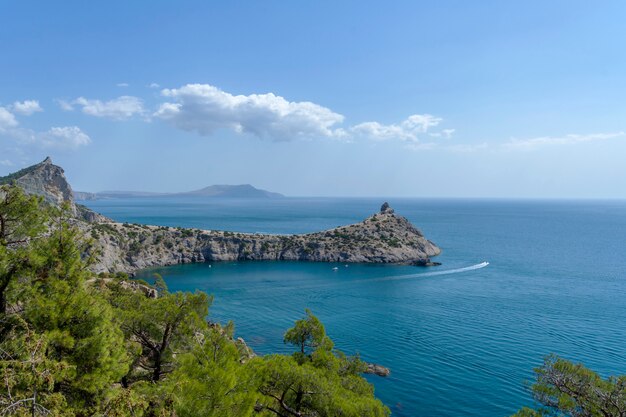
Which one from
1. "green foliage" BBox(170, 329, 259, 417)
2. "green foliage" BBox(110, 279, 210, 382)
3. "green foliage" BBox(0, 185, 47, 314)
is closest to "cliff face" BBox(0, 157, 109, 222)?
"green foliage" BBox(110, 279, 210, 382)

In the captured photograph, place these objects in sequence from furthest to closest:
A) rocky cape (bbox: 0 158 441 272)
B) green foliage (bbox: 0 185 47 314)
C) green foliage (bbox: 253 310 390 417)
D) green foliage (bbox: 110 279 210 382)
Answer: rocky cape (bbox: 0 158 441 272) < green foliage (bbox: 110 279 210 382) < green foliage (bbox: 253 310 390 417) < green foliage (bbox: 0 185 47 314)

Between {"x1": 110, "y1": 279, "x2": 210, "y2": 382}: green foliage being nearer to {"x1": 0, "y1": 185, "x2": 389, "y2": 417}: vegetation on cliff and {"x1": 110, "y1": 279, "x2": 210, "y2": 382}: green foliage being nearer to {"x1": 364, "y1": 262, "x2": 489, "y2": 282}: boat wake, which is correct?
{"x1": 0, "y1": 185, "x2": 389, "y2": 417}: vegetation on cliff

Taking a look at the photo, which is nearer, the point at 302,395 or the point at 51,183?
the point at 302,395

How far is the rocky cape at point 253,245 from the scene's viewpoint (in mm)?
106250

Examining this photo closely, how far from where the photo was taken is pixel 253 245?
123 metres

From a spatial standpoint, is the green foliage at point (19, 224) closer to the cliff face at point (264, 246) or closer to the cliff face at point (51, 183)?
the cliff face at point (264, 246)

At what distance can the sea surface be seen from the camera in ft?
138

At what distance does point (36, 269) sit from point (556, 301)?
80.9 metres

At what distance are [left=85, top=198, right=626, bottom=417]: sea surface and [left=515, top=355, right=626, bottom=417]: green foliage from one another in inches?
826

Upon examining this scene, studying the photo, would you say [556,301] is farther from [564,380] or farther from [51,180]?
[51,180]

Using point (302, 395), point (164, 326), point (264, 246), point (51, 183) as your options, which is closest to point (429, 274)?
point (264, 246)

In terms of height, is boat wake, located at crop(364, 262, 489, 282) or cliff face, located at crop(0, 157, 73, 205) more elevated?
cliff face, located at crop(0, 157, 73, 205)

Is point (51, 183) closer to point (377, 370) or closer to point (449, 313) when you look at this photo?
point (449, 313)

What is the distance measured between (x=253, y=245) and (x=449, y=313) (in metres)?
71.9
